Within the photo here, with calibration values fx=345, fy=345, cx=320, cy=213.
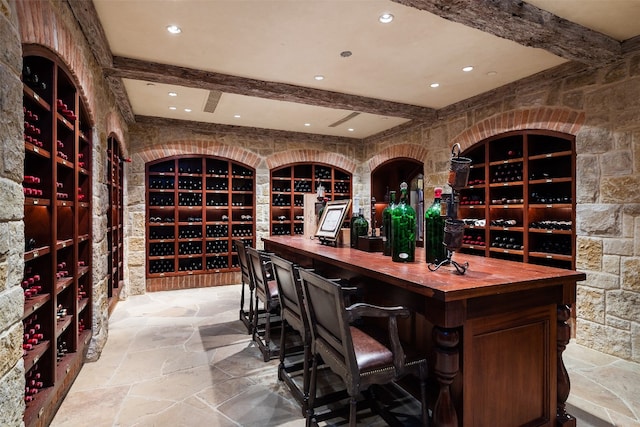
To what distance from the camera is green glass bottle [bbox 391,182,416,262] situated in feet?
6.53

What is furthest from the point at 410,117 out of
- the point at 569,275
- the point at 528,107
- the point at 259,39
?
the point at 569,275

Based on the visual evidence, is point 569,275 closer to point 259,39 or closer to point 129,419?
point 129,419

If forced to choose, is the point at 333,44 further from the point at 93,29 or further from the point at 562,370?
the point at 562,370

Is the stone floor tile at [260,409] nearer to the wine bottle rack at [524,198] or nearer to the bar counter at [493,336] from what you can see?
the bar counter at [493,336]

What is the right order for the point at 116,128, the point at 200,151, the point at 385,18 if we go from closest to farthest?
the point at 385,18
the point at 116,128
the point at 200,151

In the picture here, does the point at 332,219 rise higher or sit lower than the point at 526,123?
lower

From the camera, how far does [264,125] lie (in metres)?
5.81

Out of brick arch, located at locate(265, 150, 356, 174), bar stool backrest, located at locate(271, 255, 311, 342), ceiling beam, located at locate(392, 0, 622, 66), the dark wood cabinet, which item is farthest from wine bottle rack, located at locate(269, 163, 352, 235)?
ceiling beam, located at locate(392, 0, 622, 66)

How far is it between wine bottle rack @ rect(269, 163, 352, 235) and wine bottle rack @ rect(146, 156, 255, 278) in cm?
48

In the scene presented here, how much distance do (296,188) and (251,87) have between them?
9.37ft

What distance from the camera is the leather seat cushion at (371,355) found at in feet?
5.17

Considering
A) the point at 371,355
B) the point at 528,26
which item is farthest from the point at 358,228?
the point at 528,26

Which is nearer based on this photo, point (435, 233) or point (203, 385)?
point (435, 233)

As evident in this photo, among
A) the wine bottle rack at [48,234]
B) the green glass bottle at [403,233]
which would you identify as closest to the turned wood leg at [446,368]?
the green glass bottle at [403,233]
